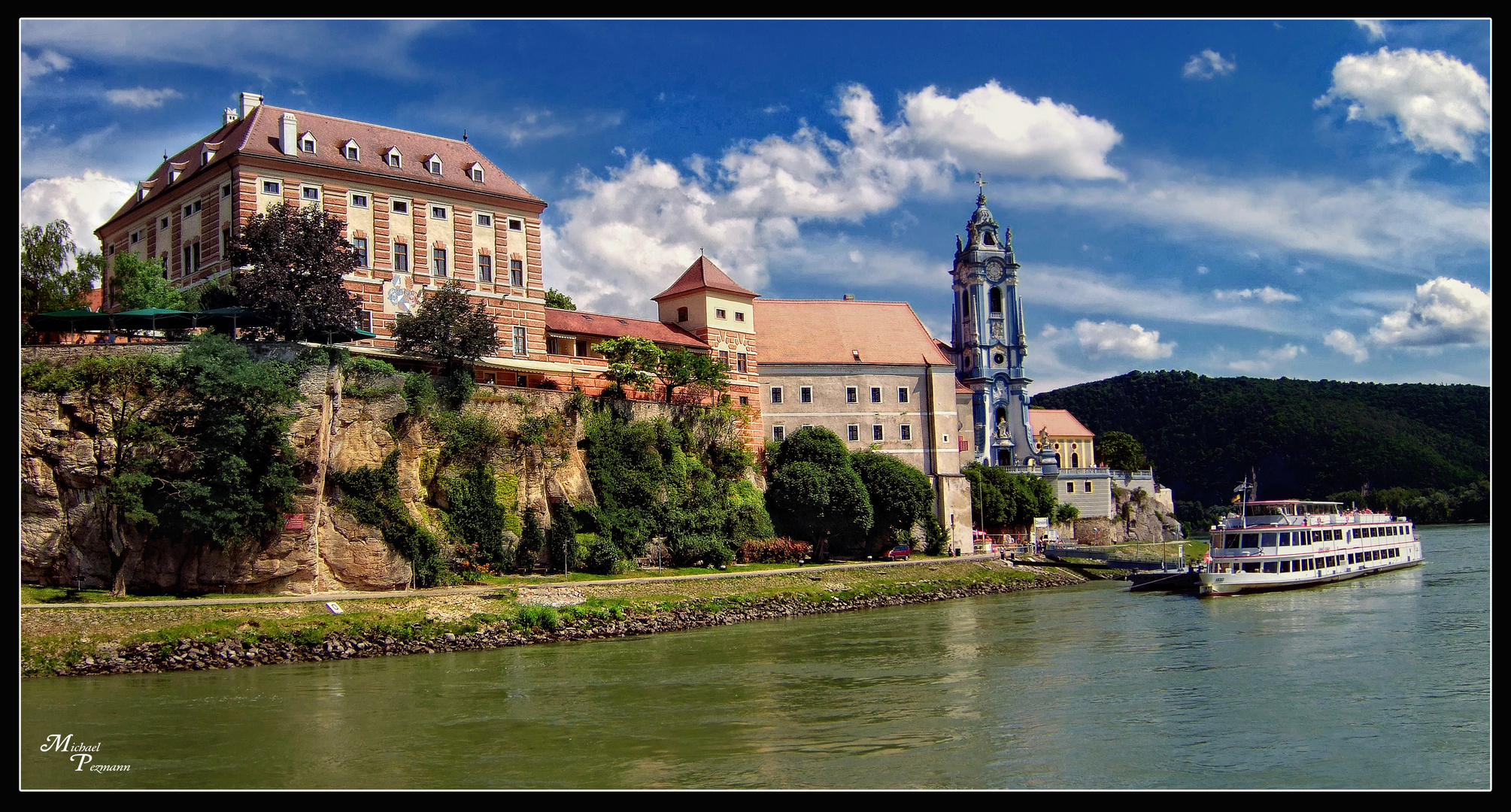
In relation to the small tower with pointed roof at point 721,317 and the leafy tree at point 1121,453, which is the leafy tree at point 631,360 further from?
the leafy tree at point 1121,453

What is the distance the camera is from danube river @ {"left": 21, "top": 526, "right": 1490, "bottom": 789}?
72.0 ft

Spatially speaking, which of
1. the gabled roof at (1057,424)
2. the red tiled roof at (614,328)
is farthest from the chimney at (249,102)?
the gabled roof at (1057,424)

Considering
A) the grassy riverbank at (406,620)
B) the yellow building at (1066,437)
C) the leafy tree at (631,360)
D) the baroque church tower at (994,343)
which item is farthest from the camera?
the yellow building at (1066,437)

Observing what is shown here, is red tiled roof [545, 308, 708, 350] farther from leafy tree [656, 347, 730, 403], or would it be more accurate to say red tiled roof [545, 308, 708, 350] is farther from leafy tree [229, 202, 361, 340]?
leafy tree [229, 202, 361, 340]

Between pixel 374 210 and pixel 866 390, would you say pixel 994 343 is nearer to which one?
pixel 866 390

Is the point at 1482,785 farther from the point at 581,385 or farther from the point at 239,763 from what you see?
the point at 581,385

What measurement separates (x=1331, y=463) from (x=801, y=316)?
81.6 m

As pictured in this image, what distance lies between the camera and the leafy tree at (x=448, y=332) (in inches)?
1973

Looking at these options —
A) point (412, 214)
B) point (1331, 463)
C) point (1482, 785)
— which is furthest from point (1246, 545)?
point (1331, 463)

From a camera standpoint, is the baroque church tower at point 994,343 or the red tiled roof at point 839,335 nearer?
the red tiled roof at point 839,335

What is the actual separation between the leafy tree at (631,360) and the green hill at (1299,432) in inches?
3782

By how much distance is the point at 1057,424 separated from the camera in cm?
11175

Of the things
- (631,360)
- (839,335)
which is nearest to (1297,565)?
(839,335)

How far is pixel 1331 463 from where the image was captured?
13012 centimetres
